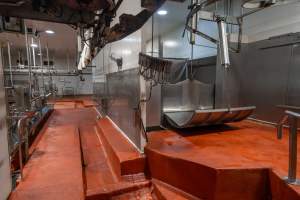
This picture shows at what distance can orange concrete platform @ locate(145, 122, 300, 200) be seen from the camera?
5.70ft

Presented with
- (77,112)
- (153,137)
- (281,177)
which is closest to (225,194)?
(281,177)

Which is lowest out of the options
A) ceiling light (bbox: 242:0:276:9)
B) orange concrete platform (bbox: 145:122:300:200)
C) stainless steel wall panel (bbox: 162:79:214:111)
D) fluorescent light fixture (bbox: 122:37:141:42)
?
orange concrete platform (bbox: 145:122:300:200)

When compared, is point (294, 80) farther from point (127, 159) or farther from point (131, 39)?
point (127, 159)

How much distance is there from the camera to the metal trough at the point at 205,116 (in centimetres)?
282

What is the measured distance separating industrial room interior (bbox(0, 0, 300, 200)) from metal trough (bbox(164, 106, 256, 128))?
22mm

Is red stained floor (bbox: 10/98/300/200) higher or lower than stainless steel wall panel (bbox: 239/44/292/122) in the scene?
lower

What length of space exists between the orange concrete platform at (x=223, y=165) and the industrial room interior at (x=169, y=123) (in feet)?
0.03

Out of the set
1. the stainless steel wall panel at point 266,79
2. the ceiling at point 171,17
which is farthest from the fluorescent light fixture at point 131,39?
the stainless steel wall panel at point 266,79

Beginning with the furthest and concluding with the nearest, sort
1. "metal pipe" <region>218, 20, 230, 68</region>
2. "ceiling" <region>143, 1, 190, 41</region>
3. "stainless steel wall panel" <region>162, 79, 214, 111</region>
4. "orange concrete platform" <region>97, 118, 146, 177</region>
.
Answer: "ceiling" <region>143, 1, 190, 41</region>, "stainless steel wall panel" <region>162, 79, 214, 111</region>, "metal pipe" <region>218, 20, 230, 68</region>, "orange concrete platform" <region>97, 118, 146, 177</region>

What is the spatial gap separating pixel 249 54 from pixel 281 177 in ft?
→ 10.3

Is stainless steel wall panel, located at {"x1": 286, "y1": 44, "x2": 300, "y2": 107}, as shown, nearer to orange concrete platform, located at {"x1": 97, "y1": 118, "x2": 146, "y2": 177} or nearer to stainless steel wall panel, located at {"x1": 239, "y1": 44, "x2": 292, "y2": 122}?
stainless steel wall panel, located at {"x1": 239, "y1": 44, "x2": 292, "y2": 122}

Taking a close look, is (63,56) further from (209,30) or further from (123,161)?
(123,161)

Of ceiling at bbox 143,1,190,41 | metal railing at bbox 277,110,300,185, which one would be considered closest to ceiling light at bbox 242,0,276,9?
metal railing at bbox 277,110,300,185

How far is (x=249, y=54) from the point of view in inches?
159
